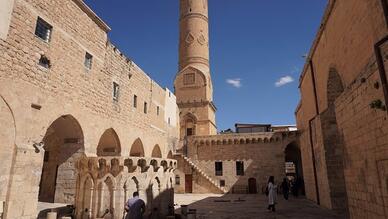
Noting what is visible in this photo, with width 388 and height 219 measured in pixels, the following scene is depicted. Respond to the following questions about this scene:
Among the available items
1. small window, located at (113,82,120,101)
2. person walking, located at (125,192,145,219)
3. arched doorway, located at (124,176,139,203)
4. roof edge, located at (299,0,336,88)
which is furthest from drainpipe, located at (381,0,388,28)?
small window, located at (113,82,120,101)

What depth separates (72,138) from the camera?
36.9ft

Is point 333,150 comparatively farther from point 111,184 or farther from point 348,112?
point 111,184

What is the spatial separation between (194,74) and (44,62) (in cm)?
2043

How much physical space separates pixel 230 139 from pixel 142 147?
31.9 feet

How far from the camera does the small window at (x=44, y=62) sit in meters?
9.33

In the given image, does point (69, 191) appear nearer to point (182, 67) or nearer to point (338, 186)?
point (338, 186)

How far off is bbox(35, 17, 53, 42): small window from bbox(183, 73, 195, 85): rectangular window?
19.9 metres

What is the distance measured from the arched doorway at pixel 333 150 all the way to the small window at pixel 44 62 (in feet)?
35.4

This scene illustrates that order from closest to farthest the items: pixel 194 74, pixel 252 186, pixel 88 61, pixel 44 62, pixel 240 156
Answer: pixel 44 62 → pixel 88 61 → pixel 252 186 → pixel 240 156 → pixel 194 74

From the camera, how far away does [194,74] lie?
95.5ft

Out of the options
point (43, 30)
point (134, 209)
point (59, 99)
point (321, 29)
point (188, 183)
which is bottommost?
point (188, 183)

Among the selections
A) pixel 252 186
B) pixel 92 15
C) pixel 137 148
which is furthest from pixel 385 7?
pixel 252 186

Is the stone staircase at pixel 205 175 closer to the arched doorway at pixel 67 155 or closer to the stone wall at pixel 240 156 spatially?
the stone wall at pixel 240 156

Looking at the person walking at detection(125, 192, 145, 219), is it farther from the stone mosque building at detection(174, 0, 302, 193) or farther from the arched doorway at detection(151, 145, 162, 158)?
the stone mosque building at detection(174, 0, 302, 193)
